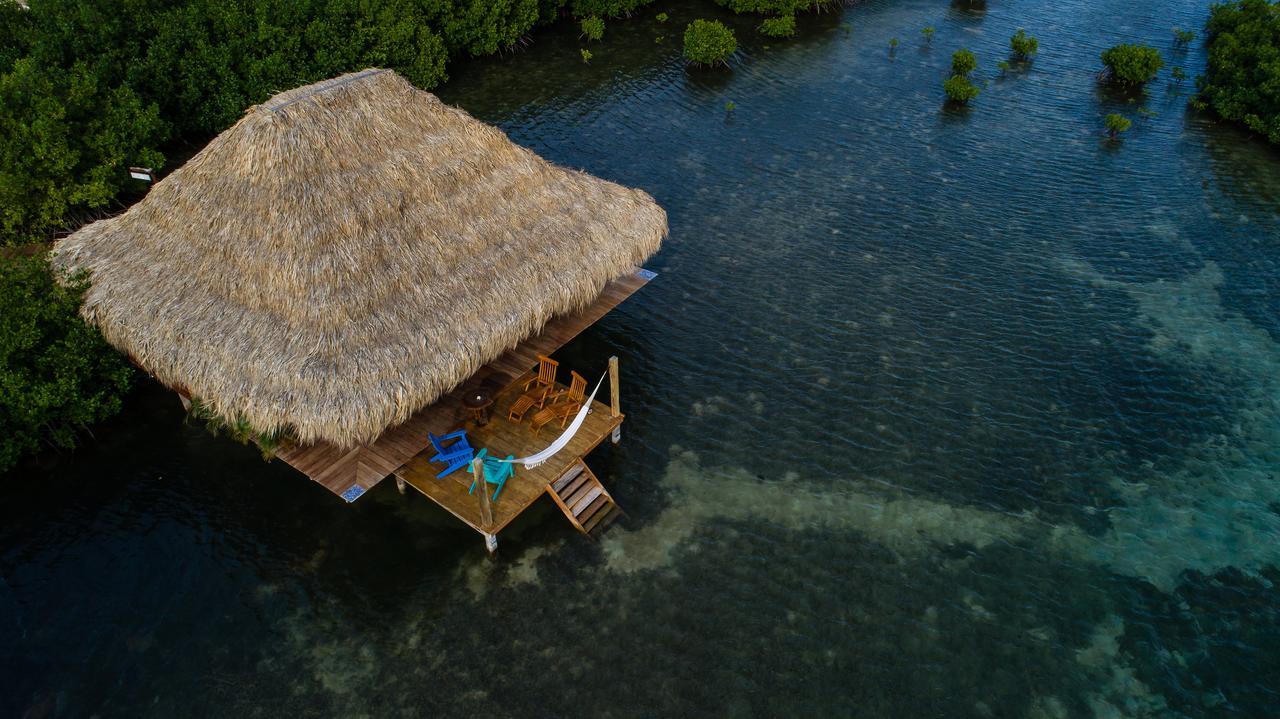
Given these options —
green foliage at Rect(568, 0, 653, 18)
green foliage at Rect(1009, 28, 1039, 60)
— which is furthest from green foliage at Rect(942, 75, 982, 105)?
green foliage at Rect(568, 0, 653, 18)

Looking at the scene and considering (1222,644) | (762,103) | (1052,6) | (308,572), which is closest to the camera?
(1222,644)

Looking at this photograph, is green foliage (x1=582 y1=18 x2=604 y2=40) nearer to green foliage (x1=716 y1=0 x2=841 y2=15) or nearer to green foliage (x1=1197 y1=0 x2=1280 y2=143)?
green foliage (x1=716 y1=0 x2=841 y2=15)

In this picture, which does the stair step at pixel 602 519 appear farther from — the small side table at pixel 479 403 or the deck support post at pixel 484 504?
the small side table at pixel 479 403

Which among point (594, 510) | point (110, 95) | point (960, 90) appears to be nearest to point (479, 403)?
point (594, 510)

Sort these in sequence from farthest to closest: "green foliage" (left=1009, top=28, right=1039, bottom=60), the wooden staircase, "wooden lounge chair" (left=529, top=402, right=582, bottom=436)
Answer: "green foliage" (left=1009, top=28, right=1039, bottom=60), "wooden lounge chair" (left=529, top=402, right=582, bottom=436), the wooden staircase

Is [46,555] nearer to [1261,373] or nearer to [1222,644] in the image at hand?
[1222,644]

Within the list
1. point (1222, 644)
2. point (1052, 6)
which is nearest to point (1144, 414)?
point (1222, 644)
